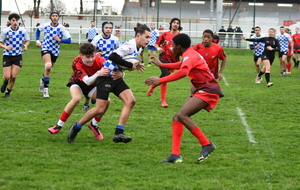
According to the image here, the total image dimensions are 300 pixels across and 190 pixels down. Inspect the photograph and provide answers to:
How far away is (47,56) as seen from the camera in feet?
39.8

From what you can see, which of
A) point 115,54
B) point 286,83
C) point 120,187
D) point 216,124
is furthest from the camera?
point 286,83

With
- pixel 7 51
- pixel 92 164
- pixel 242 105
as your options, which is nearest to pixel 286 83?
pixel 242 105

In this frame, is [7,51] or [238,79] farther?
[238,79]

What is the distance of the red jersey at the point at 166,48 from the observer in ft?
36.7

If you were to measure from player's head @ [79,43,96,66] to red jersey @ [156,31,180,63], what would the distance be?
390 centimetres

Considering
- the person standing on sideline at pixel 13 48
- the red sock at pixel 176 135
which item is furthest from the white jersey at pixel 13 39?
the red sock at pixel 176 135

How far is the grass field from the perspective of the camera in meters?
5.25

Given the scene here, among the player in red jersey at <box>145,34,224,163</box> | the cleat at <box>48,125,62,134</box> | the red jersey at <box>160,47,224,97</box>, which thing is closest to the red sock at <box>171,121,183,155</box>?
the player in red jersey at <box>145,34,224,163</box>

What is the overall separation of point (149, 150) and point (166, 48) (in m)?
4.96

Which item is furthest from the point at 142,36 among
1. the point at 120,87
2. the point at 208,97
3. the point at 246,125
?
the point at 246,125

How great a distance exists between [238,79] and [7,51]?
934cm

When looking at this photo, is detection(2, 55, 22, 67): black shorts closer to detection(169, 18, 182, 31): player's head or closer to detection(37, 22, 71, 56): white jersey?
detection(37, 22, 71, 56): white jersey

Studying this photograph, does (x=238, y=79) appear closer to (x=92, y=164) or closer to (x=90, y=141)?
(x=90, y=141)

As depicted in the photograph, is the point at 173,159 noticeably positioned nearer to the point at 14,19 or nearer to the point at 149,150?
the point at 149,150
